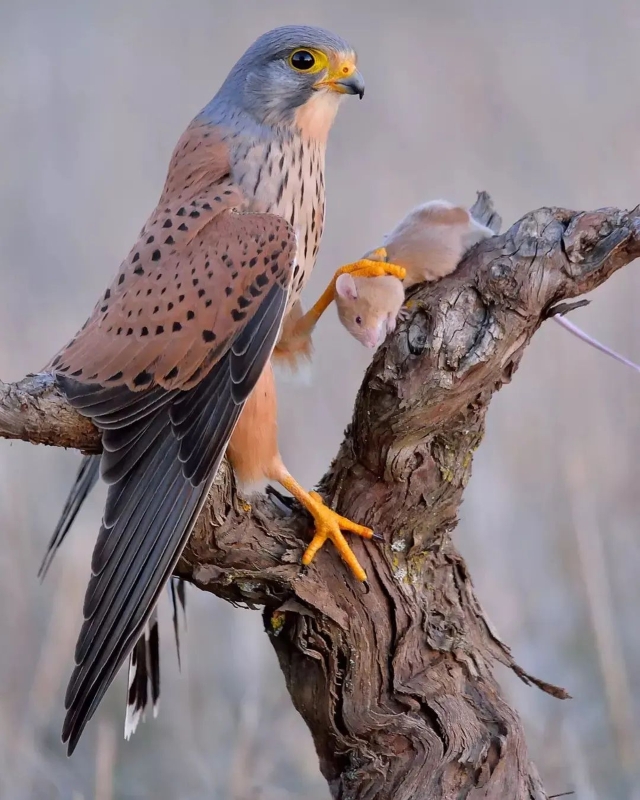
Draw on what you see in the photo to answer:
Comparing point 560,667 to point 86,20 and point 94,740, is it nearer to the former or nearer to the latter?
point 94,740

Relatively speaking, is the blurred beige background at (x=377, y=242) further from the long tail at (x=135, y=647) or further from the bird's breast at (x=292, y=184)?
the bird's breast at (x=292, y=184)

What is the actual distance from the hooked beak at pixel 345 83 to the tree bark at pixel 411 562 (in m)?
0.47

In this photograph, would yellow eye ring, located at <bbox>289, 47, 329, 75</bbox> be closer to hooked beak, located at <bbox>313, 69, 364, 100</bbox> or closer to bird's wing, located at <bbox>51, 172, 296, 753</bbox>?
hooked beak, located at <bbox>313, 69, 364, 100</bbox>

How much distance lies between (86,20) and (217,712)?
2.82m

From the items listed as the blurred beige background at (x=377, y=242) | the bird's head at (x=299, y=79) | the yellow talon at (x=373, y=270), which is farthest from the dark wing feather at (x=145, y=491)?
the blurred beige background at (x=377, y=242)

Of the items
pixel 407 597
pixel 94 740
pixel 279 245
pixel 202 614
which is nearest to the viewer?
pixel 279 245

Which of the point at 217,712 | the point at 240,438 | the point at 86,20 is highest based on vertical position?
the point at 86,20

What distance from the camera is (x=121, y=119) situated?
345 cm

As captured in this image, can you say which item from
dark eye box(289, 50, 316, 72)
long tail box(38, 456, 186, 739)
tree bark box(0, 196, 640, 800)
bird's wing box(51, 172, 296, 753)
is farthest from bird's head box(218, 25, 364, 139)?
long tail box(38, 456, 186, 739)

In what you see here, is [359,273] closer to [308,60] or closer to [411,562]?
[308,60]

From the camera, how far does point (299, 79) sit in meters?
1.96

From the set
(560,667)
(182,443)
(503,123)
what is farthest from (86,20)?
(560,667)

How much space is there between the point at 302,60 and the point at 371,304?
1.97 feet

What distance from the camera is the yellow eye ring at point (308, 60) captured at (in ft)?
6.34
